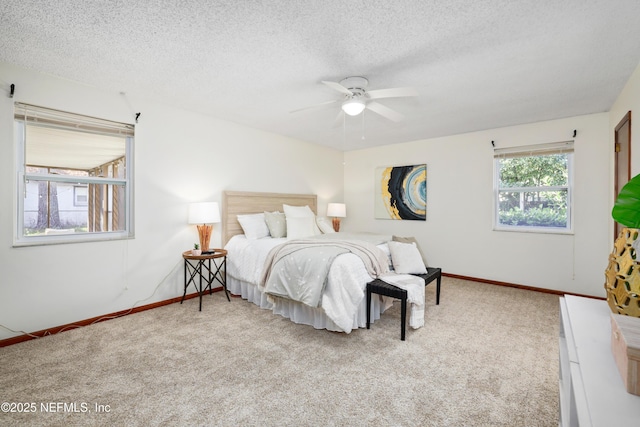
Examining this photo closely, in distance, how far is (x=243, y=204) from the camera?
4.30 m

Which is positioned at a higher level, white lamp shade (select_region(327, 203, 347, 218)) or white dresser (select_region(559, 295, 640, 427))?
white lamp shade (select_region(327, 203, 347, 218))

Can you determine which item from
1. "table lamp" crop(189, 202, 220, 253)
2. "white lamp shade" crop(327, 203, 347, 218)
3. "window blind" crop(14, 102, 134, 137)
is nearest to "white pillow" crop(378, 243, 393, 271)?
"table lamp" crop(189, 202, 220, 253)

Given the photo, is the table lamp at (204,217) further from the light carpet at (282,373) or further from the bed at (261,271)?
the light carpet at (282,373)

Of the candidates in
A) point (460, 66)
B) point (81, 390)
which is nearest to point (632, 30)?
point (460, 66)

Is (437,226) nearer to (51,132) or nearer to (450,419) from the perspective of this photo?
(450,419)

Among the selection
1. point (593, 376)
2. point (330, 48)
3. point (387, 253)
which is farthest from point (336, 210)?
point (593, 376)

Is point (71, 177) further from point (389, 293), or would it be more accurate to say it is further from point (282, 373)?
point (389, 293)

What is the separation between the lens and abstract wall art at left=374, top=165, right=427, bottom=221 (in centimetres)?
518

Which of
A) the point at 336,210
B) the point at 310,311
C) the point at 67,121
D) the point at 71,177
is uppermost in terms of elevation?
the point at 67,121

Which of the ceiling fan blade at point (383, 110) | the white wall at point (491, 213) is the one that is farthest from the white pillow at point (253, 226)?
the white wall at point (491, 213)

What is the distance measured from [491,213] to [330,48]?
12.1 ft

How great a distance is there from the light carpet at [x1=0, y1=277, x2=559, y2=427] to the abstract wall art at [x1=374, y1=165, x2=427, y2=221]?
249 centimetres

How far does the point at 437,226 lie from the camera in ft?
16.5

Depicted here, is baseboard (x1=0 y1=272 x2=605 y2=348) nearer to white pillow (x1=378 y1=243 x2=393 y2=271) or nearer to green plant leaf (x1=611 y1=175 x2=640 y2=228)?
white pillow (x1=378 y1=243 x2=393 y2=271)
